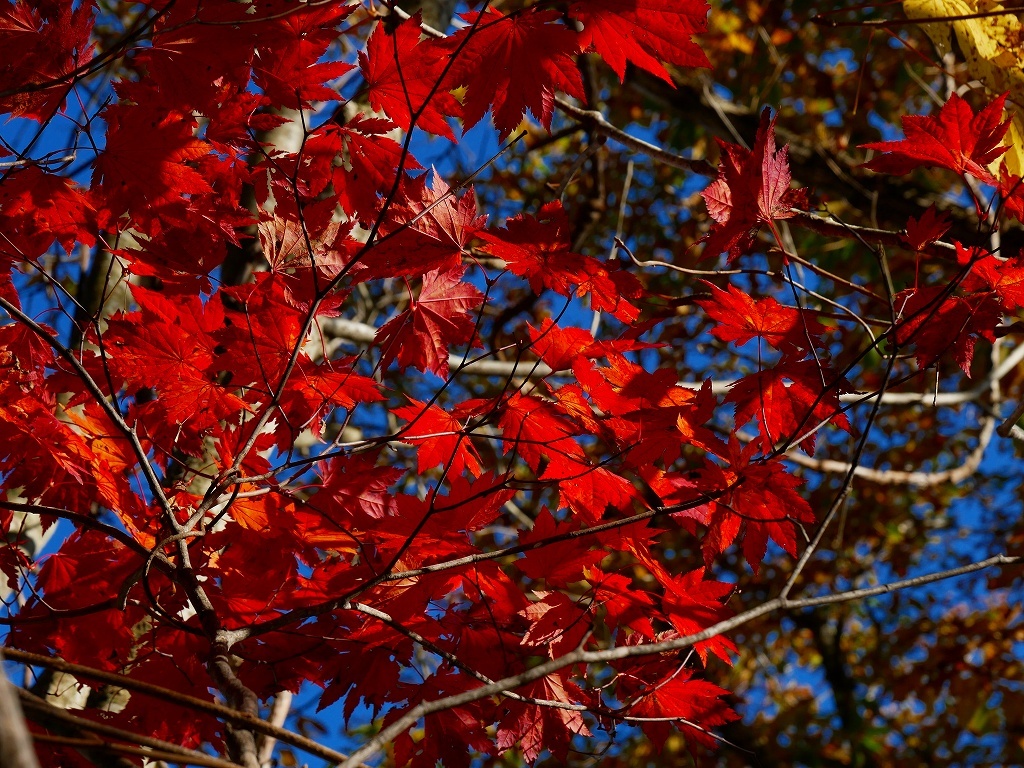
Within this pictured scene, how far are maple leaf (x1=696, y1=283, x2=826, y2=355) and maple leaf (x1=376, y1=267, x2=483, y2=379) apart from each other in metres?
0.53

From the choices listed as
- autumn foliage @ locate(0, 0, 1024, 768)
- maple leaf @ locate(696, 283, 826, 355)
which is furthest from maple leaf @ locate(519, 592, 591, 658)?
maple leaf @ locate(696, 283, 826, 355)

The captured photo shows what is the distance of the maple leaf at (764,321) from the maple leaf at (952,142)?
1.13 ft

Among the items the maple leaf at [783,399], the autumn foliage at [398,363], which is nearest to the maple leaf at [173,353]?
the autumn foliage at [398,363]

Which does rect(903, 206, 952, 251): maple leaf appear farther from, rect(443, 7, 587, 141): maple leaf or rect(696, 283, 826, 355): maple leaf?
rect(443, 7, 587, 141): maple leaf

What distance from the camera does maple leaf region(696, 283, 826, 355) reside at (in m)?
1.72

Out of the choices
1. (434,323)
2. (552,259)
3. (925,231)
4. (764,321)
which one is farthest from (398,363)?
(925,231)

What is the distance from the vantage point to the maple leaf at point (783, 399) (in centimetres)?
173

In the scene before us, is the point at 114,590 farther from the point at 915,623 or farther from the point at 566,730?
the point at 915,623

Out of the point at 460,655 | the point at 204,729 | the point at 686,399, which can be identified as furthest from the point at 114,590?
the point at 686,399

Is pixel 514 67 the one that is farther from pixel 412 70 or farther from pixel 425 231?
pixel 425 231

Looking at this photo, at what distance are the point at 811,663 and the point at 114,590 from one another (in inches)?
338

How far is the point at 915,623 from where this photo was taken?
7.38 meters

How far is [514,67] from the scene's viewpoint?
156 cm

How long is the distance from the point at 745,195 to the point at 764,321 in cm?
28
